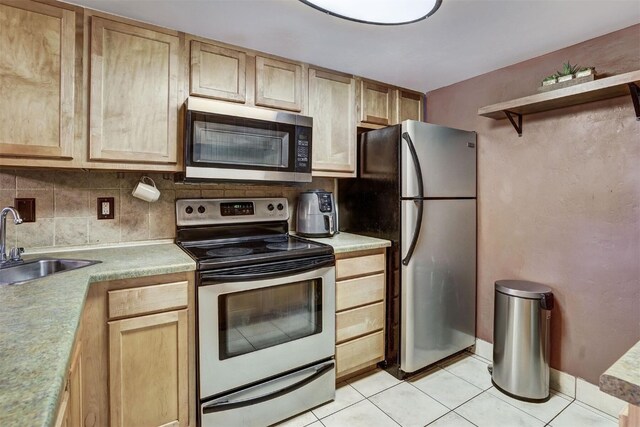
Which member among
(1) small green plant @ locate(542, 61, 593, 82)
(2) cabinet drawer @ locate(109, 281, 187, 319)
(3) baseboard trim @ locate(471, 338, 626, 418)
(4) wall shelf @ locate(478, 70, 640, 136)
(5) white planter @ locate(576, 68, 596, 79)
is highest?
(1) small green plant @ locate(542, 61, 593, 82)

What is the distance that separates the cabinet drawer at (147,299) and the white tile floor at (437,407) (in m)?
0.91

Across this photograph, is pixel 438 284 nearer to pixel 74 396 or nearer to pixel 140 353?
pixel 140 353

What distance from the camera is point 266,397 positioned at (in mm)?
1692

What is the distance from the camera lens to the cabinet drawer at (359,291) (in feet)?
6.64

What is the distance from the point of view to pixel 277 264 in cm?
172

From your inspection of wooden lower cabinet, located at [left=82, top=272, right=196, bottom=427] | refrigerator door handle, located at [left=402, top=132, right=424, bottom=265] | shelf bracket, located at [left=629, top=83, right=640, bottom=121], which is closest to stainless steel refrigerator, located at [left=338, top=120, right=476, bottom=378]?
refrigerator door handle, located at [left=402, top=132, right=424, bottom=265]

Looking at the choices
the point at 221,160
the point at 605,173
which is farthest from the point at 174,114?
the point at 605,173

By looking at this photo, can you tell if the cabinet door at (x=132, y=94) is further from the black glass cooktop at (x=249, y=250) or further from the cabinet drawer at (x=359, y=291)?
the cabinet drawer at (x=359, y=291)

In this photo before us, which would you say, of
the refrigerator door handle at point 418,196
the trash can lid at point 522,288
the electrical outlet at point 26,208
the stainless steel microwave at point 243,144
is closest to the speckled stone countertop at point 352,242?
the refrigerator door handle at point 418,196

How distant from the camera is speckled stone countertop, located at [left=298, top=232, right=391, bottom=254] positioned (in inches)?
78.7

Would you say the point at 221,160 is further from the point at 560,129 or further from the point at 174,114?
the point at 560,129

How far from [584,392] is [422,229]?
1.33m

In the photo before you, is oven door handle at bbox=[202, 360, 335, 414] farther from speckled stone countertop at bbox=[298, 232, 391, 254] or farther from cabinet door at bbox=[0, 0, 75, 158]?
cabinet door at bbox=[0, 0, 75, 158]

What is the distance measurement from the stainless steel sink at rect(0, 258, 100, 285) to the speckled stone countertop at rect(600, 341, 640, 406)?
183cm
